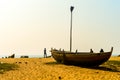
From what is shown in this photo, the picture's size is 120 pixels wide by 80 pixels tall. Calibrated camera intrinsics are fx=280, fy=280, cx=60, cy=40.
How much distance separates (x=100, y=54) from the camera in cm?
2977

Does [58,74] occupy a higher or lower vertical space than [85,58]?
lower

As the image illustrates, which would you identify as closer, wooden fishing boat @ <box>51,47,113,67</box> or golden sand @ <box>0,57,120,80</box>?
golden sand @ <box>0,57,120,80</box>

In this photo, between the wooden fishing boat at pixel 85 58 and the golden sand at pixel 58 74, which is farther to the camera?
the wooden fishing boat at pixel 85 58

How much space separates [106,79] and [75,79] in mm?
2246

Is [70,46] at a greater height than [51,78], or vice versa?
[70,46]

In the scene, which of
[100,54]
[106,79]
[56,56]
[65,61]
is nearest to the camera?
[106,79]

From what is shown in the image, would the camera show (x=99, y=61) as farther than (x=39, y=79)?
Yes

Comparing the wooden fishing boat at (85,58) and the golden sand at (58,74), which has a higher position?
the wooden fishing boat at (85,58)

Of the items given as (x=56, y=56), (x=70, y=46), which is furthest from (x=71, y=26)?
(x=56, y=56)

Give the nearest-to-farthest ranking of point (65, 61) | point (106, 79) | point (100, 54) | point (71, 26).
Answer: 1. point (106, 79)
2. point (100, 54)
3. point (65, 61)
4. point (71, 26)

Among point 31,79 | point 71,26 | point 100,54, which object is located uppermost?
point 71,26

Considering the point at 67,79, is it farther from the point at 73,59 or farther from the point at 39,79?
the point at 73,59

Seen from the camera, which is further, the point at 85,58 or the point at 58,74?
the point at 85,58

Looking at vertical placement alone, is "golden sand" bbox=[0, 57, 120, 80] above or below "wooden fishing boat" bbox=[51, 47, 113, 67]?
below
